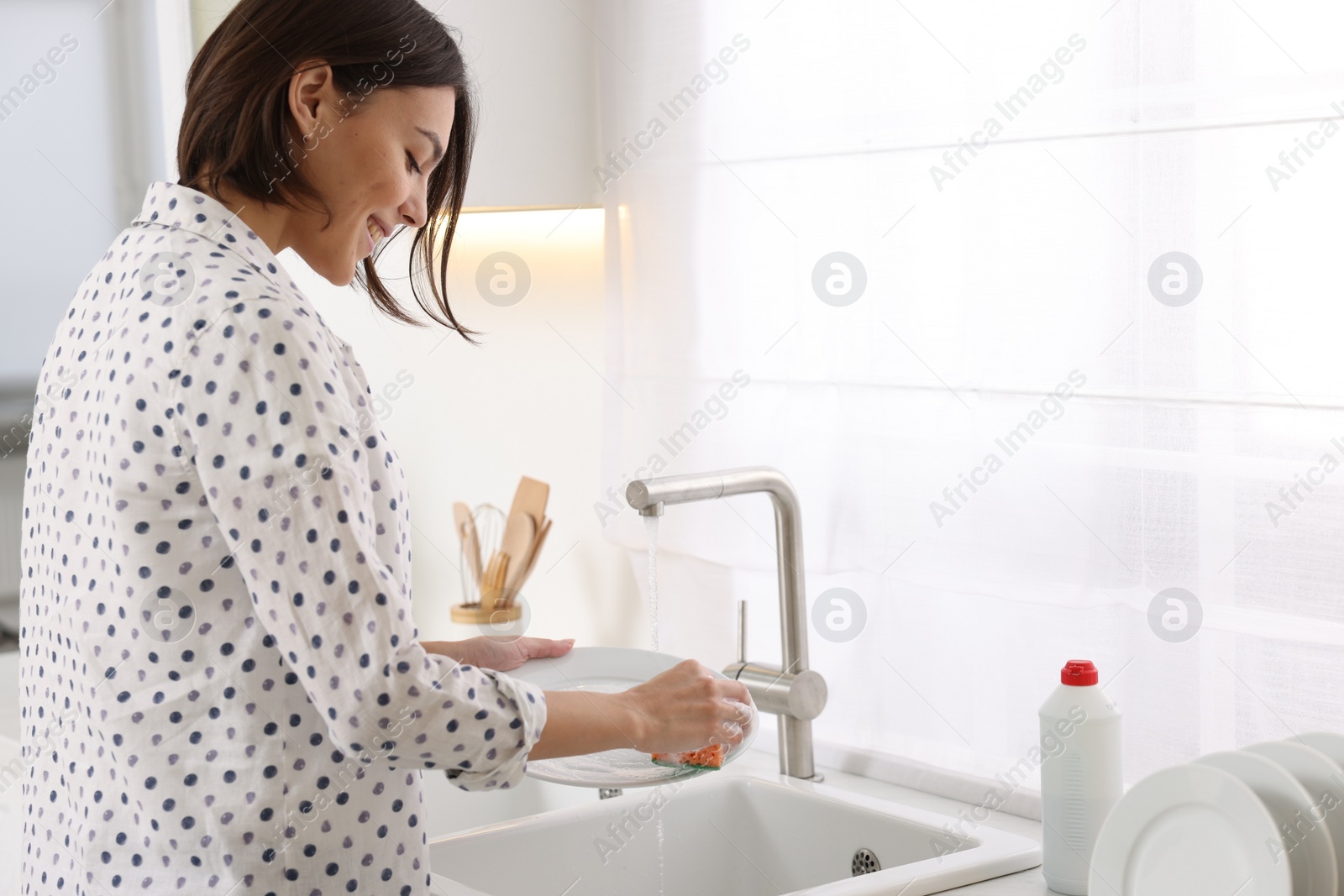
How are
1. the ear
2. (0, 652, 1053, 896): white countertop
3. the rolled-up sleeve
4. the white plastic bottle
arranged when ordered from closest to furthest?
the rolled-up sleeve < the ear < the white plastic bottle < (0, 652, 1053, 896): white countertop

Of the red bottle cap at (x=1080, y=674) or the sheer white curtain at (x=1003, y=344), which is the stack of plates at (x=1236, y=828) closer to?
the red bottle cap at (x=1080, y=674)

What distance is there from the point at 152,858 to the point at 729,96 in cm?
119

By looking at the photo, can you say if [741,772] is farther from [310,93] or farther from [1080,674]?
[310,93]

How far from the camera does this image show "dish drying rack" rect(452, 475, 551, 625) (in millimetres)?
1975

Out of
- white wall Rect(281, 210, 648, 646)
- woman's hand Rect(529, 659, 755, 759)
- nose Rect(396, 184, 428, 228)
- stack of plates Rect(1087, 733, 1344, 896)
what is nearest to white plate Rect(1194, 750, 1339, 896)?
stack of plates Rect(1087, 733, 1344, 896)

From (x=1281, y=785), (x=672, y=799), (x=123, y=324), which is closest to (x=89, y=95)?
(x=672, y=799)

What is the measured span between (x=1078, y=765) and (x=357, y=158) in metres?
0.71

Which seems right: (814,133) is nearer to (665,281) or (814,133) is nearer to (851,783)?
(665,281)

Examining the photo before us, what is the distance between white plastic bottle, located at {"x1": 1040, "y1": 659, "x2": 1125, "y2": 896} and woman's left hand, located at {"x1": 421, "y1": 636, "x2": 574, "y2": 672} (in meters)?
0.41

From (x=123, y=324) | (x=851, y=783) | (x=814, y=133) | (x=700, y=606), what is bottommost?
(x=851, y=783)

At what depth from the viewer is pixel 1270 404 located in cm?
114

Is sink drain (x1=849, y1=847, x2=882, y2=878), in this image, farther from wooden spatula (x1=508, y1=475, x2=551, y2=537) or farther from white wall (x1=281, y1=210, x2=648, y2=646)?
wooden spatula (x1=508, y1=475, x2=551, y2=537)

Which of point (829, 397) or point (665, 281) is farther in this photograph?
point (665, 281)

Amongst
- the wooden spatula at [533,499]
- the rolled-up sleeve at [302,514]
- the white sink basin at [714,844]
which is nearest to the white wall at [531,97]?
the wooden spatula at [533,499]
